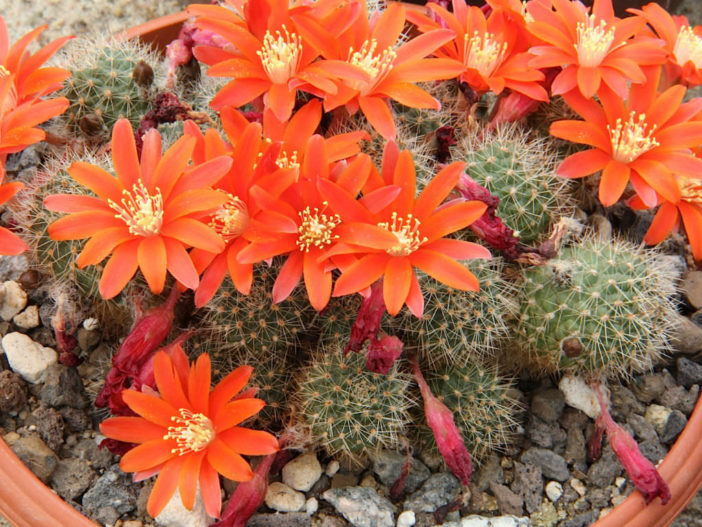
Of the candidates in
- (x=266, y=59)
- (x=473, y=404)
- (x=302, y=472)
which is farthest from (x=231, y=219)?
(x=473, y=404)

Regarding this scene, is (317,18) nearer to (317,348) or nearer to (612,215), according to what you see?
(317,348)

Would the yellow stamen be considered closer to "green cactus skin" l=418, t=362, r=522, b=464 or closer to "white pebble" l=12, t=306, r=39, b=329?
"green cactus skin" l=418, t=362, r=522, b=464

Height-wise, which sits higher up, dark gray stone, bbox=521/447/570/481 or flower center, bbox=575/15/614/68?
flower center, bbox=575/15/614/68

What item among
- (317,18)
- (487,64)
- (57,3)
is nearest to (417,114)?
(487,64)

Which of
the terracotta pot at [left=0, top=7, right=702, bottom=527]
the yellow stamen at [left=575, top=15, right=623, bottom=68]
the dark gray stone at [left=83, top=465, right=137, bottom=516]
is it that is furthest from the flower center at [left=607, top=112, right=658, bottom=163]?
the dark gray stone at [left=83, top=465, right=137, bottom=516]

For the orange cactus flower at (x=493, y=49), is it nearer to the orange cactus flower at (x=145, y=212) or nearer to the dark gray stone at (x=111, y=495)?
the orange cactus flower at (x=145, y=212)

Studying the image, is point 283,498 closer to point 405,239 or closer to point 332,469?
point 332,469
